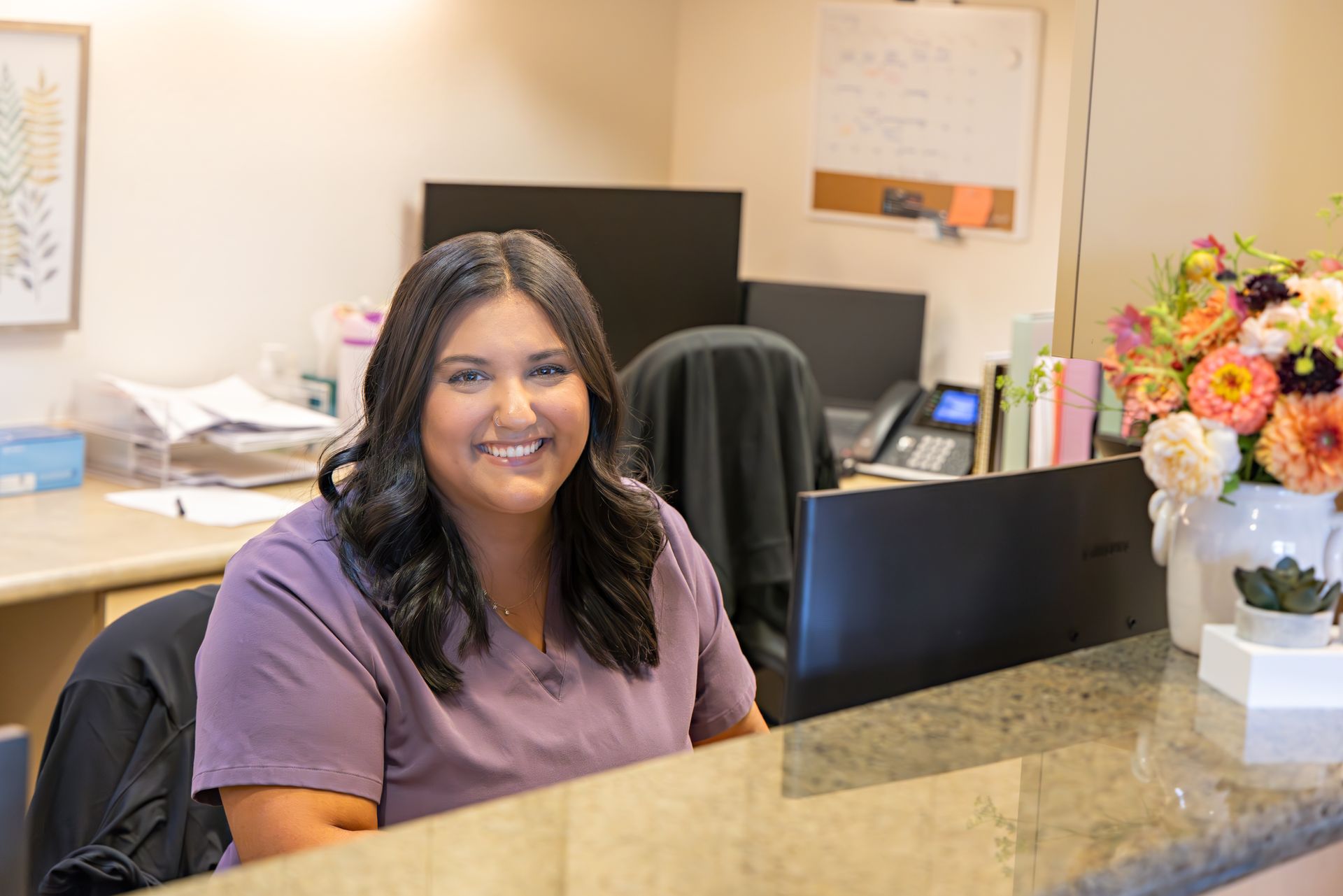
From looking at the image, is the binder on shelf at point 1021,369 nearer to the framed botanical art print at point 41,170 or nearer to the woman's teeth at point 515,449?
the woman's teeth at point 515,449

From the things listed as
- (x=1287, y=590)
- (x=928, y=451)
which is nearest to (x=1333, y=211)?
(x=1287, y=590)

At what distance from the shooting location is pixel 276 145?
2943 millimetres

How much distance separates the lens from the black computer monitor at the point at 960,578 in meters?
1.28

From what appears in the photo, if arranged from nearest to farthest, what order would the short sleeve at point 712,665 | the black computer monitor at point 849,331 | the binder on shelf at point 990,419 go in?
the short sleeve at point 712,665, the binder on shelf at point 990,419, the black computer monitor at point 849,331

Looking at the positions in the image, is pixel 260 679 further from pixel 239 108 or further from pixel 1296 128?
pixel 239 108

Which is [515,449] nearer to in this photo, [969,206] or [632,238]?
[632,238]

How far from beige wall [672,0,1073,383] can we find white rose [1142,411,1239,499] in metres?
1.78

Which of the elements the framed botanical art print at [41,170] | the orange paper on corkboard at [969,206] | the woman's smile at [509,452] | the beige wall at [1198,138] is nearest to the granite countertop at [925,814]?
the woman's smile at [509,452]

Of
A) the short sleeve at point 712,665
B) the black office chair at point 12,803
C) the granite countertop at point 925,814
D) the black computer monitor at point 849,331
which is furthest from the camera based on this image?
the black computer monitor at point 849,331

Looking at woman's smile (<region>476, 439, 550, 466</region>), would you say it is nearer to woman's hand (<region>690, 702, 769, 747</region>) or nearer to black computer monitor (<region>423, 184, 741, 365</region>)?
woman's hand (<region>690, 702, 769, 747</region>)

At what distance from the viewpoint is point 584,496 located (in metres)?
1.47

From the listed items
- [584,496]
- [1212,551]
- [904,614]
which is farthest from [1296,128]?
[584,496]

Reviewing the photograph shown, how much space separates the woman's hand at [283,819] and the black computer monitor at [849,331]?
2.31 metres

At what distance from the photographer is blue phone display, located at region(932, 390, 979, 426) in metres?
3.12
